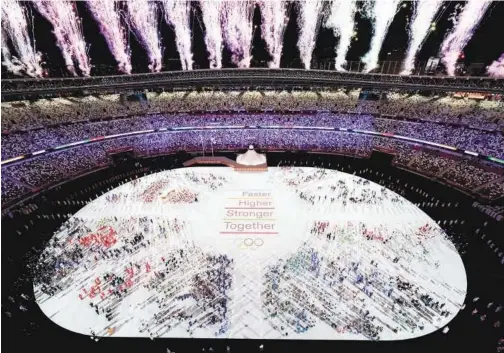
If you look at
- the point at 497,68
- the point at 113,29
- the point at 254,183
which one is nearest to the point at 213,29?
the point at 113,29

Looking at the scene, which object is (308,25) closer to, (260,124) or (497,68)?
(260,124)

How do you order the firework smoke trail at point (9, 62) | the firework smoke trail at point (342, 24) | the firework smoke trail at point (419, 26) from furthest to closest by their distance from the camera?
1. the firework smoke trail at point (342, 24)
2. the firework smoke trail at point (9, 62)
3. the firework smoke trail at point (419, 26)

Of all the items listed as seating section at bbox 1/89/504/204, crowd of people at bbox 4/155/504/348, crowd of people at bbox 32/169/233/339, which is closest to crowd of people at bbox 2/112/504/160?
seating section at bbox 1/89/504/204

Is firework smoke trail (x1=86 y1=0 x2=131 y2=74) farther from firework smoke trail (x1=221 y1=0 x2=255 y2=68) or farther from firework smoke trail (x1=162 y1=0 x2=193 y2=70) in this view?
firework smoke trail (x1=221 y1=0 x2=255 y2=68)

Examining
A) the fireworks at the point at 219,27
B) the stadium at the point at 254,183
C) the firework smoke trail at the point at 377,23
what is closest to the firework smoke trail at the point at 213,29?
the fireworks at the point at 219,27

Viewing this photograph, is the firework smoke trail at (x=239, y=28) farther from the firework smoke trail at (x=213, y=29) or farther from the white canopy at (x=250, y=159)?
the white canopy at (x=250, y=159)

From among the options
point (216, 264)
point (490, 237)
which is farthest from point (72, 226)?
point (490, 237)
